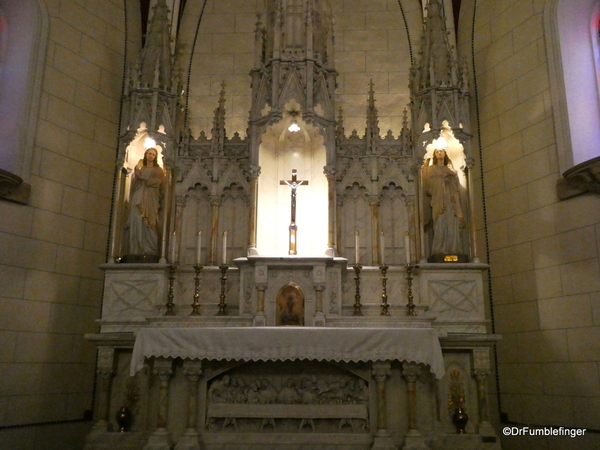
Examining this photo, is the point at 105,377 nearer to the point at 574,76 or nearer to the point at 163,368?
the point at 163,368

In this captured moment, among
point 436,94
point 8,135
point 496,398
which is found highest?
point 436,94

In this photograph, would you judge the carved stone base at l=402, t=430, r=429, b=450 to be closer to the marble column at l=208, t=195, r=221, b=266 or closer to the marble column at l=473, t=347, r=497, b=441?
the marble column at l=473, t=347, r=497, b=441

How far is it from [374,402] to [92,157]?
621cm

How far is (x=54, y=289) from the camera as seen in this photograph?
9602mm

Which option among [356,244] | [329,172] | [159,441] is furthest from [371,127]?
[159,441]

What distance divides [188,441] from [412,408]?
2.80m

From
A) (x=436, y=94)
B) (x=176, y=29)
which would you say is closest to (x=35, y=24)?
(x=176, y=29)

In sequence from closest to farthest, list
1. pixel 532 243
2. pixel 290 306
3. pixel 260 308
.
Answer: pixel 260 308, pixel 290 306, pixel 532 243

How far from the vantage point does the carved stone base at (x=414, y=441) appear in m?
7.53

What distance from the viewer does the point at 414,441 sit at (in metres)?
7.57

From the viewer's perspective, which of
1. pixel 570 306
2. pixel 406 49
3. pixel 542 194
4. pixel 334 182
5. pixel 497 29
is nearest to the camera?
pixel 570 306

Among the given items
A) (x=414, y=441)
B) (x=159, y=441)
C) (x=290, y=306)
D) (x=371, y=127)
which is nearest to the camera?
(x=414, y=441)

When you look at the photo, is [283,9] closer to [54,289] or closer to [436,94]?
[436,94]

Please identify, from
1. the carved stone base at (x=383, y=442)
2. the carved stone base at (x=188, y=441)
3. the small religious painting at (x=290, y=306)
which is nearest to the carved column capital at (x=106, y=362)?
the carved stone base at (x=188, y=441)
